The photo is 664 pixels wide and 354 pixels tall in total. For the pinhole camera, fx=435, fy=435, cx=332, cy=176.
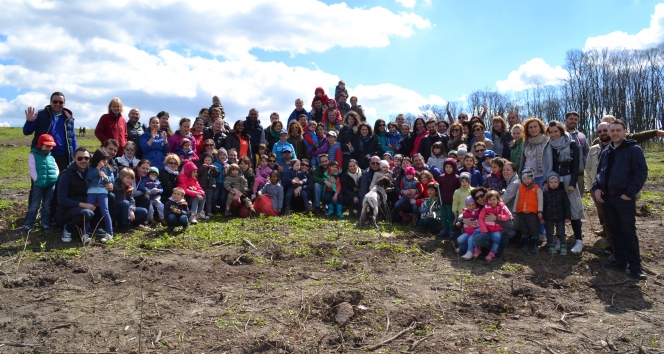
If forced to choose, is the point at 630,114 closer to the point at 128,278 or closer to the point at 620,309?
the point at 620,309

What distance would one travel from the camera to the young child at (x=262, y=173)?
10289 millimetres

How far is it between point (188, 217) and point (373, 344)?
5.59 meters

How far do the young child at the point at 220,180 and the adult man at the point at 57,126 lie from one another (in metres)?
2.90

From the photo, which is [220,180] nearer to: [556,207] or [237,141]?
Result: [237,141]

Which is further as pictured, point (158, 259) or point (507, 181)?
point (507, 181)

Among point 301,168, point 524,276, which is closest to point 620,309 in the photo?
point 524,276

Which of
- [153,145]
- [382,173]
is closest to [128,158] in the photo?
[153,145]

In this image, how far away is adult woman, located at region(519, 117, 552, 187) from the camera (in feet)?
24.6

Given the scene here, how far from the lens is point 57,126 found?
8172 mm

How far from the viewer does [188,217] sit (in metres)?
8.80

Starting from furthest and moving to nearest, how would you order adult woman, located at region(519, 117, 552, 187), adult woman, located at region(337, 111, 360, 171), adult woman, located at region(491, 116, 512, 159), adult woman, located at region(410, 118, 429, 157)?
adult woman, located at region(337, 111, 360, 171), adult woman, located at region(410, 118, 429, 157), adult woman, located at region(491, 116, 512, 159), adult woman, located at region(519, 117, 552, 187)

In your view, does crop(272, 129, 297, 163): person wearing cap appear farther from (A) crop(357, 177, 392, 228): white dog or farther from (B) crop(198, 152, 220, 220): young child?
(A) crop(357, 177, 392, 228): white dog

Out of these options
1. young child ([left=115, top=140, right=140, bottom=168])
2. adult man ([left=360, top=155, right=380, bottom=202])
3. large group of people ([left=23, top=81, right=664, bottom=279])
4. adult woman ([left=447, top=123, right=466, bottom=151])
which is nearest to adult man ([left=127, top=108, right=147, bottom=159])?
large group of people ([left=23, top=81, right=664, bottom=279])

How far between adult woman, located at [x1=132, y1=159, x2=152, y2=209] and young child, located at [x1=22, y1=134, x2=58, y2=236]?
1352 millimetres
